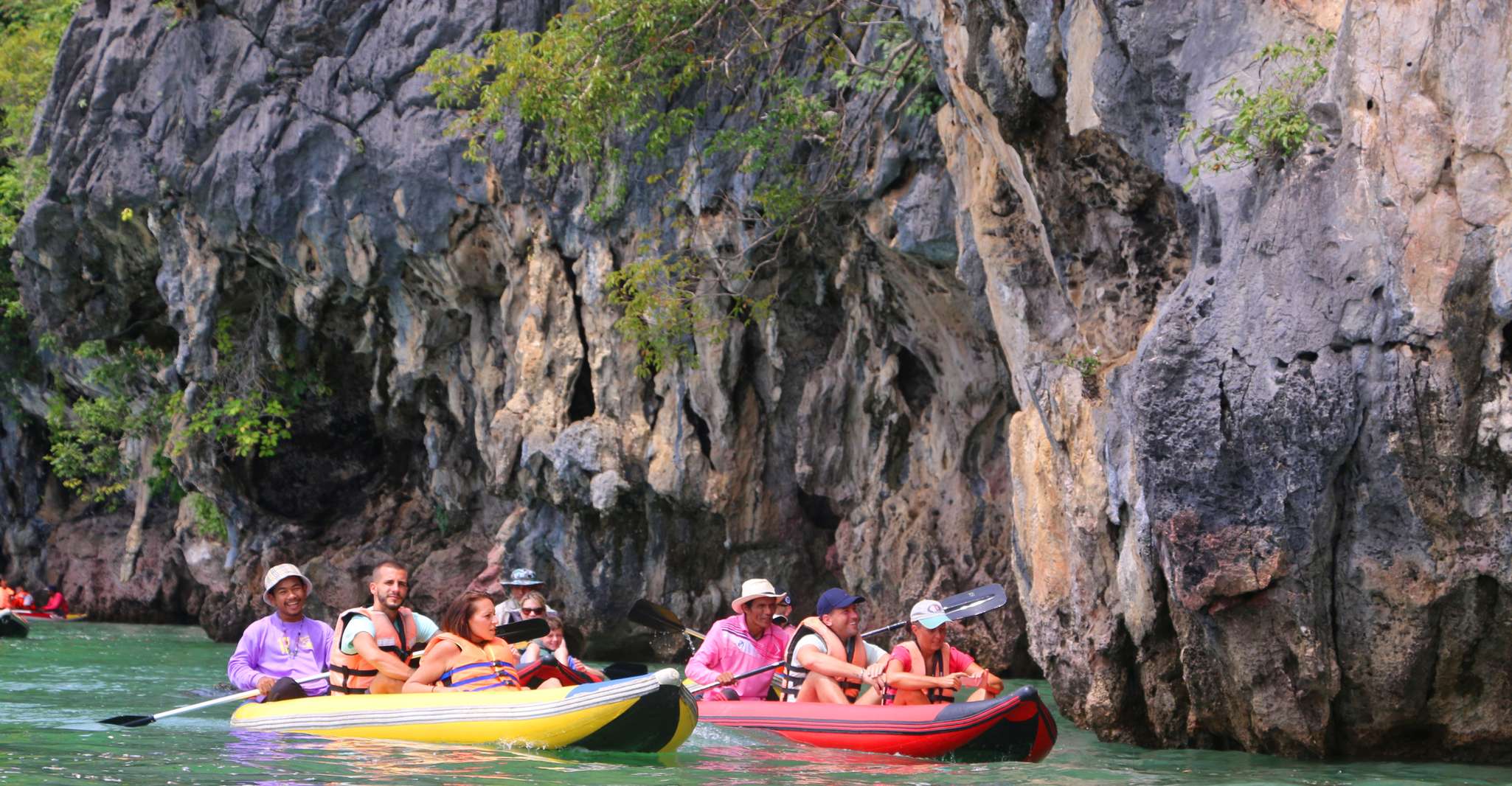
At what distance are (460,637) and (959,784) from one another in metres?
2.57

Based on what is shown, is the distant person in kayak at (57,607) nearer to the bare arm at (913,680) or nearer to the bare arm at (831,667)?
the bare arm at (831,667)

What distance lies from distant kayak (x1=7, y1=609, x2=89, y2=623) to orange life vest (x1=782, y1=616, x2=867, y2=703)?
17.3m

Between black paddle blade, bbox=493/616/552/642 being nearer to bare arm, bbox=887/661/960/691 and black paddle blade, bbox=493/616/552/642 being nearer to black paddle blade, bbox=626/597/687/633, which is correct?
black paddle blade, bbox=626/597/687/633

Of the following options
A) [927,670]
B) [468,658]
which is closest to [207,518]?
[468,658]

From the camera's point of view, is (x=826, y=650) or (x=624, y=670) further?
(x=624, y=670)

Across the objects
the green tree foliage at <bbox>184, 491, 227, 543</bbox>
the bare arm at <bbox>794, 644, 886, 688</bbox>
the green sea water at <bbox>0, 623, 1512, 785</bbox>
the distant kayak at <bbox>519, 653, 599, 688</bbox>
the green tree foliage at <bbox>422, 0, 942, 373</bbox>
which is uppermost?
the green tree foliage at <bbox>422, 0, 942, 373</bbox>

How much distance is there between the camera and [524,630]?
9.12 metres

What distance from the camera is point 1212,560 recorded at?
7.05m

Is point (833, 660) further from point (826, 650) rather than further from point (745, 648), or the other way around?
point (745, 648)

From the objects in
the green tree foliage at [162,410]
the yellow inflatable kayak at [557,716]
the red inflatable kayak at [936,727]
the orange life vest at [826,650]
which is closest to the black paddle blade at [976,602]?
the orange life vest at [826,650]

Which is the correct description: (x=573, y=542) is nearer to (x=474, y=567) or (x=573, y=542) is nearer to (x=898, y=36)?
(x=474, y=567)

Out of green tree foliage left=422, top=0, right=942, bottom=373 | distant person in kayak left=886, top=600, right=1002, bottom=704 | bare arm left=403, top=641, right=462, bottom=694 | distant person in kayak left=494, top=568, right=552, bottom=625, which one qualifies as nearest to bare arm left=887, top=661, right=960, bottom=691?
distant person in kayak left=886, top=600, right=1002, bottom=704

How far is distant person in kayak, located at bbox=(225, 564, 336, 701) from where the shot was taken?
8289mm

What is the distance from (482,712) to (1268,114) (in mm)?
4645
